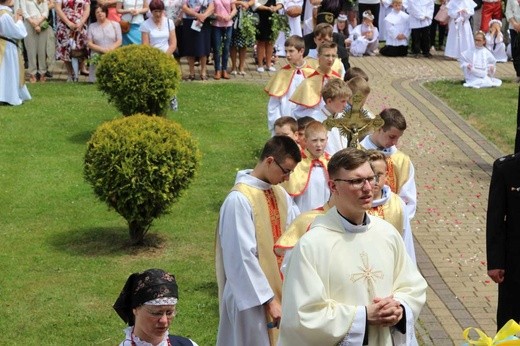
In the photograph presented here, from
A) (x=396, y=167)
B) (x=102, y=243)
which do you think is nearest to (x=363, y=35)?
(x=102, y=243)

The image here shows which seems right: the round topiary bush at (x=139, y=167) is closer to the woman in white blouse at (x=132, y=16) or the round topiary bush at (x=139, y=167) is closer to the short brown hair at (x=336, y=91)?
the short brown hair at (x=336, y=91)

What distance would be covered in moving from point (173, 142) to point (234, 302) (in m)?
4.38

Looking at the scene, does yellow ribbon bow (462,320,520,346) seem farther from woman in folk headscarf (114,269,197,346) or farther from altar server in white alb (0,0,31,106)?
altar server in white alb (0,0,31,106)

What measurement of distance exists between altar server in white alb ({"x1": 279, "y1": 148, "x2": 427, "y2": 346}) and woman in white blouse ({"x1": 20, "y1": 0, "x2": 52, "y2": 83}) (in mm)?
16373

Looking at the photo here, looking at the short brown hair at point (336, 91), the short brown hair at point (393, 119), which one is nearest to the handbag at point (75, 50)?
the short brown hair at point (336, 91)

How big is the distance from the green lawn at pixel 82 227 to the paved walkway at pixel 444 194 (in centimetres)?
207

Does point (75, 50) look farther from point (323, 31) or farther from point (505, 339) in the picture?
point (505, 339)

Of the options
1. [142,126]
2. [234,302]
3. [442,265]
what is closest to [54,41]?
[142,126]

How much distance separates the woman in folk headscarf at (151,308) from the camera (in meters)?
5.82

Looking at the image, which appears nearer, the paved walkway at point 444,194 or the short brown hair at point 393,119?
the short brown hair at point 393,119

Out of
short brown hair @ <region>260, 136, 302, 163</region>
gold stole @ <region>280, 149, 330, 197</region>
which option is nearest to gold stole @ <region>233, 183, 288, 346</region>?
short brown hair @ <region>260, 136, 302, 163</region>

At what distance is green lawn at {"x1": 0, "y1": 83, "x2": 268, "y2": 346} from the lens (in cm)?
1002

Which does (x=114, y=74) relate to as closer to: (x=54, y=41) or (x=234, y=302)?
(x=54, y=41)

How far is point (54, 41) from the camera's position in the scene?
22.3 meters
